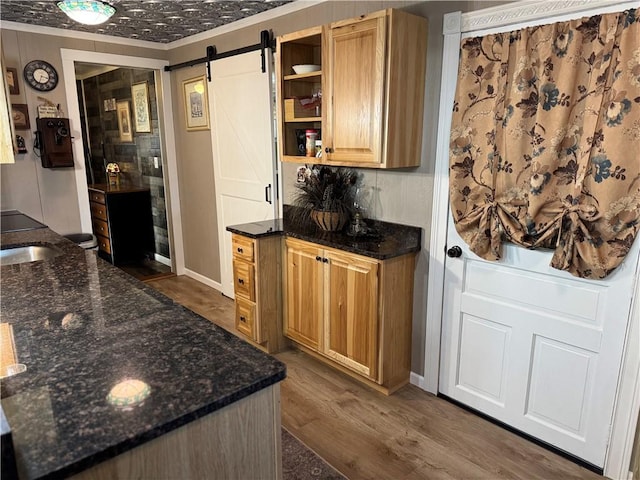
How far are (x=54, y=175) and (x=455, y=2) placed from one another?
136 inches

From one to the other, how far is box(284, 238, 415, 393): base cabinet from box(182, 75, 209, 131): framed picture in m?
1.89

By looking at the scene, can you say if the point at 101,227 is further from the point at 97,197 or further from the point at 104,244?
the point at 97,197

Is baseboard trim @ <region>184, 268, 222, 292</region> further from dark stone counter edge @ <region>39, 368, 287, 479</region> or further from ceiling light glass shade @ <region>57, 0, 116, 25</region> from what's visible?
dark stone counter edge @ <region>39, 368, 287, 479</region>

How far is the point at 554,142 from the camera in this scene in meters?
1.92

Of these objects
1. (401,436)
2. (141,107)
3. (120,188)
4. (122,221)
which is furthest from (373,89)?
(120,188)

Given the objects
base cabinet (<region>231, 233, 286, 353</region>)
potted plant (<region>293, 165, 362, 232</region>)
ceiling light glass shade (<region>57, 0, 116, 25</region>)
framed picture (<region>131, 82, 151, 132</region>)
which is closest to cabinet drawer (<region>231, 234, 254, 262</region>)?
base cabinet (<region>231, 233, 286, 353</region>)

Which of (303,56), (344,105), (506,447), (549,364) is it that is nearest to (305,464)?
(506,447)

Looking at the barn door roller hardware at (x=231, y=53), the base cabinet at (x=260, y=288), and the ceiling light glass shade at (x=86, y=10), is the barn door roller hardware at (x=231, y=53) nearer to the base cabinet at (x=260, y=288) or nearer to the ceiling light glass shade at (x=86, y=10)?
the ceiling light glass shade at (x=86, y=10)

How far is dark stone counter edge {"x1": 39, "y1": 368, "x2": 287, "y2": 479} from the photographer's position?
76 centimetres

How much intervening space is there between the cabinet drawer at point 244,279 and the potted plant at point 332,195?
23.1 inches

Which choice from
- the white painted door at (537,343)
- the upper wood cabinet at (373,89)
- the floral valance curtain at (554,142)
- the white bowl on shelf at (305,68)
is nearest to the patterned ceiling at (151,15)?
the white bowl on shelf at (305,68)

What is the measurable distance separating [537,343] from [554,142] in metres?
0.95

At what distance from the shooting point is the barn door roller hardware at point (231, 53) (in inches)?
128

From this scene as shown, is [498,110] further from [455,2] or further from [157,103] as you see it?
[157,103]
